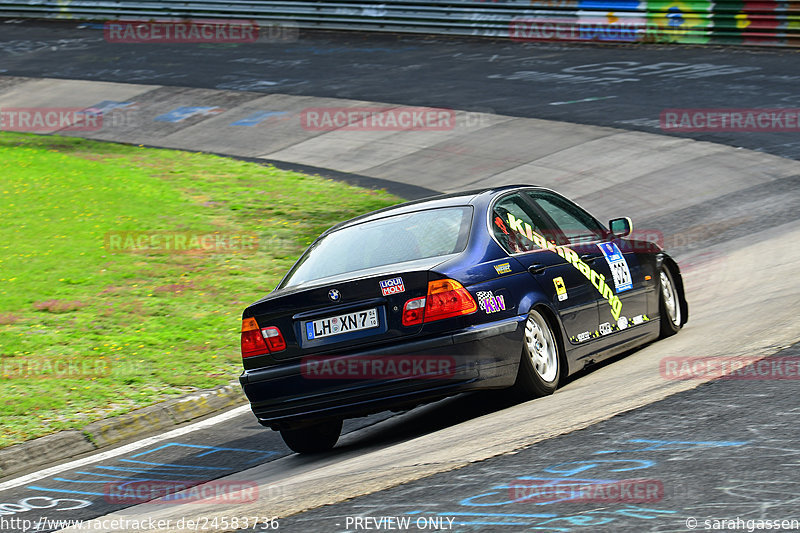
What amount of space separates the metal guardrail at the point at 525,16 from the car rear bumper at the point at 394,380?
63.0 feet

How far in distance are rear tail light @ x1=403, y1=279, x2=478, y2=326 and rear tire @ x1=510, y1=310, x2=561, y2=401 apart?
1.77ft

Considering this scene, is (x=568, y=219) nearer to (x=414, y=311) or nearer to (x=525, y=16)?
(x=414, y=311)

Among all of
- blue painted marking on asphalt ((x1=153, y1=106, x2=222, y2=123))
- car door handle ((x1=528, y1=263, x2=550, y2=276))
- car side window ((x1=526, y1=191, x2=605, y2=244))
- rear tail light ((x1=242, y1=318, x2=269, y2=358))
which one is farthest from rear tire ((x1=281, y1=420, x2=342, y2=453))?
blue painted marking on asphalt ((x1=153, y1=106, x2=222, y2=123))

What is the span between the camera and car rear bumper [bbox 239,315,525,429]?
6.52 m

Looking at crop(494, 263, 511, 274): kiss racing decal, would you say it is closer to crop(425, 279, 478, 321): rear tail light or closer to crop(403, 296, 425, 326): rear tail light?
crop(425, 279, 478, 321): rear tail light

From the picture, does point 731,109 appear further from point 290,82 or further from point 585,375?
point 585,375

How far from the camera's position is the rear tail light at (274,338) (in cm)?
684

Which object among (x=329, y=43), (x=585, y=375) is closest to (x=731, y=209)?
(x=585, y=375)

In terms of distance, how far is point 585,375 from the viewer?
7.96 meters

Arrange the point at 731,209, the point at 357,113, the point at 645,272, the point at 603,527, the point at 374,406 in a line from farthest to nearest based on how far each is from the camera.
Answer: the point at 357,113 → the point at 731,209 → the point at 645,272 → the point at 374,406 → the point at 603,527

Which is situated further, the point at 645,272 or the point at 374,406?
the point at 645,272

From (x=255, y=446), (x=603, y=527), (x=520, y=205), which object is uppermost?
(x=520, y=205)

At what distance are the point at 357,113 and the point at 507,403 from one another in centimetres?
1540

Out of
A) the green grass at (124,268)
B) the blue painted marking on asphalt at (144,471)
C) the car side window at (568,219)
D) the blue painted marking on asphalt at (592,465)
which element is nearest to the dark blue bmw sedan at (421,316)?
the car side window at (568,219)
